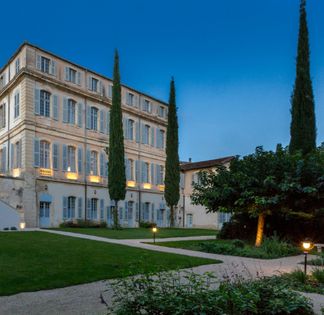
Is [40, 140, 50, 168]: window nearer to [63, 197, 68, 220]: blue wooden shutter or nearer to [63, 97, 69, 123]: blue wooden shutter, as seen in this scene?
[63, 97, 69, 123]: blue wooden shutter

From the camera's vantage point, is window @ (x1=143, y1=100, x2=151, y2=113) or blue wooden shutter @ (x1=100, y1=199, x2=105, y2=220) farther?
window @ (x1=143, y1=100, x2=151, y2=113)

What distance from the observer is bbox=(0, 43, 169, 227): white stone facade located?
24.9 metres

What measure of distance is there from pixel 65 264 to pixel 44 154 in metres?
18.2

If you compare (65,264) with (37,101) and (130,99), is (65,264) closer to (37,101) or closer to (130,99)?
(37,101)

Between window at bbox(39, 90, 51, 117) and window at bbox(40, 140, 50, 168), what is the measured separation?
2.00 m

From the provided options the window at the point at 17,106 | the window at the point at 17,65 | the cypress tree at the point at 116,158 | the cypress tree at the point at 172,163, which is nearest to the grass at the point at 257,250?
the cypress tree at the point at 116,158

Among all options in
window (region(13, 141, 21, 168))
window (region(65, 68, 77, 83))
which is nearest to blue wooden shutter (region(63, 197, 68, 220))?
window (region(13, 141, 21, 168))

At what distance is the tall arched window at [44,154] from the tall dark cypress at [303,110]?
1624cm

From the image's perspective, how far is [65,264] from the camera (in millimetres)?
9117

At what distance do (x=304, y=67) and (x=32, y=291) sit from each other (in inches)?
677

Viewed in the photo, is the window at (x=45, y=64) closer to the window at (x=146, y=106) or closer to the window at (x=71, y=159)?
the window at (x=71, y=159)

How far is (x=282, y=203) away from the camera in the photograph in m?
14.6

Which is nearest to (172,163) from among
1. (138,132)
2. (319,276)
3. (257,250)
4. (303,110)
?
(138,132)

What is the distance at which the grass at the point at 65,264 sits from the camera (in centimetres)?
695
